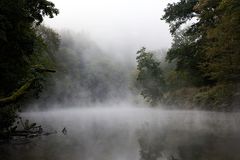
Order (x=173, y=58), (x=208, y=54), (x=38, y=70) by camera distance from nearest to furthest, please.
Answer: (x=38, y=70), (x=208, y=54), (x=173, y=58)

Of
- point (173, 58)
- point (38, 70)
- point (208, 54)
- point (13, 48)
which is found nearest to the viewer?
point (13, 48)

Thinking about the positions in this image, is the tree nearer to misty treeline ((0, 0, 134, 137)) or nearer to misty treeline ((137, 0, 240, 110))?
misty treeline ((137, 0, 240, 110))

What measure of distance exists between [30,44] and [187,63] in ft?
86.9

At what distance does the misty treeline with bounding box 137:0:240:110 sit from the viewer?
28484mm

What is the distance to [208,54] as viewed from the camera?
31.9 m

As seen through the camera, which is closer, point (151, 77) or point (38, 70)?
point (38, 70)

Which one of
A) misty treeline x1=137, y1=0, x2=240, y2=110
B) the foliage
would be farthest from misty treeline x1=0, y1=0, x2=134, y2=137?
misty treeline x1=137, y1=0, x2=240, y2=110

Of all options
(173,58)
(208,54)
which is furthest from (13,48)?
(173,58)

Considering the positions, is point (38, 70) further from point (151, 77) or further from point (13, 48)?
point (151, 77)

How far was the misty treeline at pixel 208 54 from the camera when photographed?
2848 cm

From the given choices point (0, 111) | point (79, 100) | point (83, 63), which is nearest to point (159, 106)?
point (0, 111)

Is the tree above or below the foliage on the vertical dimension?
above

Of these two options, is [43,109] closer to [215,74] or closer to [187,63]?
[187,63]

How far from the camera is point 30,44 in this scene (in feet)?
65.5
